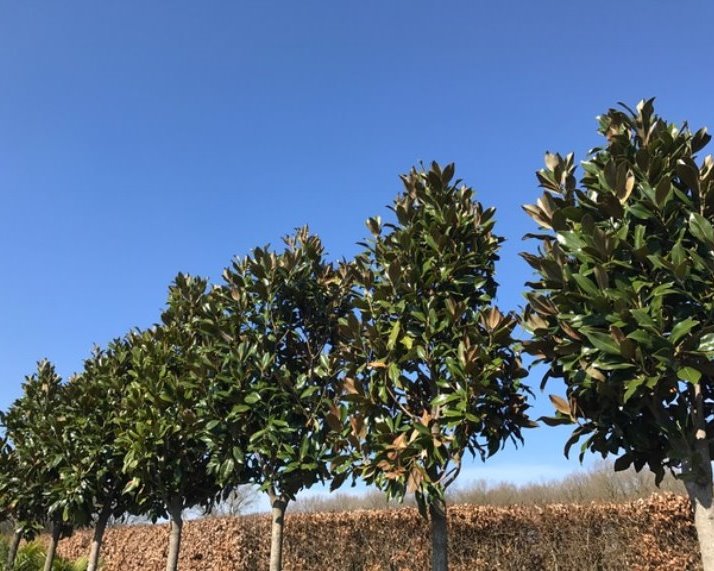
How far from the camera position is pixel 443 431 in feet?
18.5

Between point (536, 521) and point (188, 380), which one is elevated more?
point (188, 380)

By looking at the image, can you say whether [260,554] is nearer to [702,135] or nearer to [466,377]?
[466,377]

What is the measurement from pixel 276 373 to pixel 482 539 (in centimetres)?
534

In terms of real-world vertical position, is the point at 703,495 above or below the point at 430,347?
below

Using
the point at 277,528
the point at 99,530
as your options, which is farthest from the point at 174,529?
the point at 99,530

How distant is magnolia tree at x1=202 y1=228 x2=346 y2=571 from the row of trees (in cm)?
3

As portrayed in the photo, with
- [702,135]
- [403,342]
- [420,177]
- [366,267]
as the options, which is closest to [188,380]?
[366,267]

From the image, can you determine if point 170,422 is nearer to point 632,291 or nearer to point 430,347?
point 430,347

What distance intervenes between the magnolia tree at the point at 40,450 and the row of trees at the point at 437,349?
3.93 feet

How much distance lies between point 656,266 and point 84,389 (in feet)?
35.7

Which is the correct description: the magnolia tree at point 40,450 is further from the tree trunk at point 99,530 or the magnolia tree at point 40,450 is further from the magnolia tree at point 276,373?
the magnolia tree at point 276,373

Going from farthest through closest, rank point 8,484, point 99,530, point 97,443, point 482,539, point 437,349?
point 8,484
point 99,530
point 97,443
point 482,539
point 437,349

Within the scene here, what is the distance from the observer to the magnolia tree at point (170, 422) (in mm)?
8734

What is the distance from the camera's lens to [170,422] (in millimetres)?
8805
